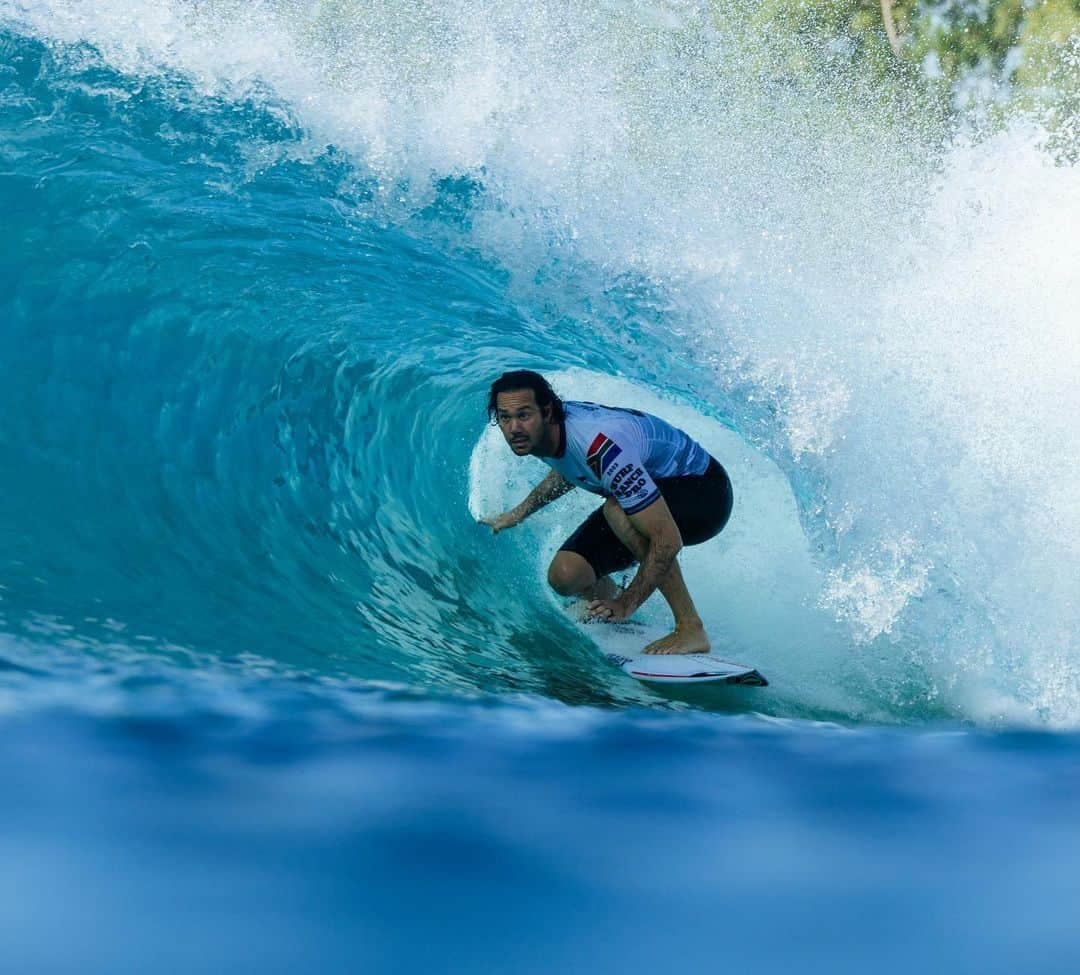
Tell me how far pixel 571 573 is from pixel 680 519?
474 mm

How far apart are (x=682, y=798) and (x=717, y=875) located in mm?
A: 119

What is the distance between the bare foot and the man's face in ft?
2.82

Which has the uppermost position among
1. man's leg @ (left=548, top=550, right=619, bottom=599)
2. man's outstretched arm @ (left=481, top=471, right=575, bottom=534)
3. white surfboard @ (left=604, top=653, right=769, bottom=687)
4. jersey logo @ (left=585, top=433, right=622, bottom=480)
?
jersey logo @ (left=585, top=433, right=622, bottom=480)

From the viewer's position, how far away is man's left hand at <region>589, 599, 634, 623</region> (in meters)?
4.09

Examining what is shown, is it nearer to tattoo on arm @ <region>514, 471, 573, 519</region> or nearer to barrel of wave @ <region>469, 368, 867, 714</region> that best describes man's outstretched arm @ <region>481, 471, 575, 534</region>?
tattoo on arm @ <region>514, 471, 573, 519</region>

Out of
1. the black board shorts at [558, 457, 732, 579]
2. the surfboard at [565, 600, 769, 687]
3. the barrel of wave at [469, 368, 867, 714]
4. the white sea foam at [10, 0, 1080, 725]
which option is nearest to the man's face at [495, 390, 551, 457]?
the black board shorts at [558, 457, 732, 579]

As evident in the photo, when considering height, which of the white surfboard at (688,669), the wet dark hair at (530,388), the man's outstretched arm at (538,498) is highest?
the wet dark hair at (530,388)

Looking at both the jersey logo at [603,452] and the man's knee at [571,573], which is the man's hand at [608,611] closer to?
the man's knee at [571,573]

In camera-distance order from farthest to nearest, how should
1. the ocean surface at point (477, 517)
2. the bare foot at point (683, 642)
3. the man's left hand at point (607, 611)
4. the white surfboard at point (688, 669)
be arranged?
the man's left hand at point (607, 611)
the bare foot at point (683, 642)
the white surfboard at point (688, 669)
the ocean surface at point (477, 517)

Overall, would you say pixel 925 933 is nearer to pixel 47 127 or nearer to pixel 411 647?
pixel 411 647

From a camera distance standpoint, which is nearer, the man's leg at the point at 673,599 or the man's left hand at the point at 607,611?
the man's leg at the point at 673,599

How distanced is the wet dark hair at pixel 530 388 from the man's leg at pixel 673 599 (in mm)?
393

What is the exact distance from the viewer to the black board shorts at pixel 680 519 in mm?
4262

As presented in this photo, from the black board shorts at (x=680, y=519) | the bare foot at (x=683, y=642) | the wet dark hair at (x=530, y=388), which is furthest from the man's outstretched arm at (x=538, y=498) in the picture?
the bare foot at (x=683, y=642)
